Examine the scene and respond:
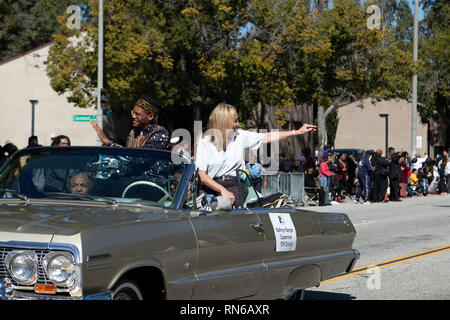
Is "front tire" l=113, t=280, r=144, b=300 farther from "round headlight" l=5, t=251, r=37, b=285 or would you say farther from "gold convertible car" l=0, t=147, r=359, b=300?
"round headlight" l=5, t=251, r=37, b=285

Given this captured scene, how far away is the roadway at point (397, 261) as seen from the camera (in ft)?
28.2

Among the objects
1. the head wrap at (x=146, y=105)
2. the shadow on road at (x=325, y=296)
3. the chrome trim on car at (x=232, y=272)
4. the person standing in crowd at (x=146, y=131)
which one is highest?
the head wrap at (x=146, y=105)

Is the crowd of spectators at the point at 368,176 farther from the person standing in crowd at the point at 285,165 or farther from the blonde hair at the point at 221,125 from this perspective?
the blonde hair at the point at 221,125

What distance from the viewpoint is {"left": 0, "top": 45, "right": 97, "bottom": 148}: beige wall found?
150 feet

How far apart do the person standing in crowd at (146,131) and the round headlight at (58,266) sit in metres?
2.86

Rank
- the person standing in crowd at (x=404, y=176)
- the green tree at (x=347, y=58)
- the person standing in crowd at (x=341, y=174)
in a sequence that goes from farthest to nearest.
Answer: the green tree at (x=347, y=58) < the person standing in crowd at (x=404, y=176) < the person standing in crowd at (x=341, y=174)

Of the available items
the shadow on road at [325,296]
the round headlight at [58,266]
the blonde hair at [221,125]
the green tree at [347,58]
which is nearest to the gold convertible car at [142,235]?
the round headlight at [58,266]

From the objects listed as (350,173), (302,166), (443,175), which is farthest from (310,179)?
(443,175)

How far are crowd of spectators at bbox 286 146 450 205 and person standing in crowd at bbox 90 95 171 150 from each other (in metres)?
17.2

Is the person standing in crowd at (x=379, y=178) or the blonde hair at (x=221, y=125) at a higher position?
the blonde hair at (x=221, y=125)

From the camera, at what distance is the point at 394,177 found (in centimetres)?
2838

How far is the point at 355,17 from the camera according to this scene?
3722cm
